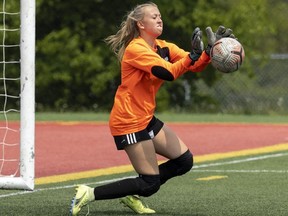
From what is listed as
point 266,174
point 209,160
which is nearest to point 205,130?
point 209,160

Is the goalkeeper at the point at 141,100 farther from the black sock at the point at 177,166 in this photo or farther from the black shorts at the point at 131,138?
the black sock at the point at 177,166

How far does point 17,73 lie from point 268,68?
7144 millimetres

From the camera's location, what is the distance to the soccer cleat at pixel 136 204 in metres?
9.27

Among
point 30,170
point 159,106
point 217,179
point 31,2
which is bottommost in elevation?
point 159,106

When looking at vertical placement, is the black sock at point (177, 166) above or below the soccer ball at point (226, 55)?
below

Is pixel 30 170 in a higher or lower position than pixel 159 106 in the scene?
higher

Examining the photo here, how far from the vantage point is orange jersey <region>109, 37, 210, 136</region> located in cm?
880

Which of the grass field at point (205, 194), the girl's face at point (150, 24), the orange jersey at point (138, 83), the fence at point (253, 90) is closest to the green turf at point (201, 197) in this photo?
the grass field at point (205, 194)

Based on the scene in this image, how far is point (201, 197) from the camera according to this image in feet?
33.8

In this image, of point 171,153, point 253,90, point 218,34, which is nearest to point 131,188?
point 171,153

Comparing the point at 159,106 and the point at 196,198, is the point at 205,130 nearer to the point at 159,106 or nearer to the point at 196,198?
the point at 159,106

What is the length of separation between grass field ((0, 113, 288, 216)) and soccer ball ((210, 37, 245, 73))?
4.27 ft

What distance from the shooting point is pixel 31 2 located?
926cm

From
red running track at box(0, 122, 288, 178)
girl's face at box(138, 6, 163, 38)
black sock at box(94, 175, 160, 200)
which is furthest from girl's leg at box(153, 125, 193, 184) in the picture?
red running track at box(0, 122, 288, 178)
